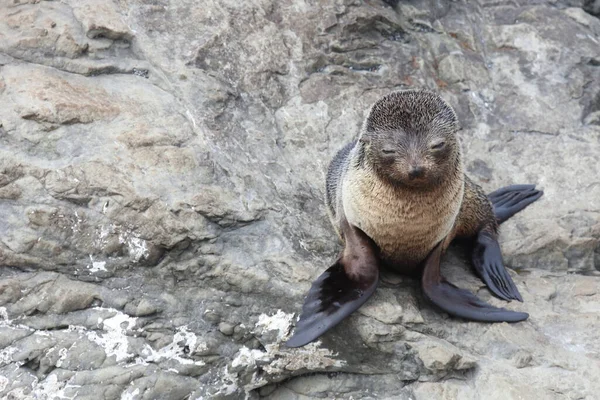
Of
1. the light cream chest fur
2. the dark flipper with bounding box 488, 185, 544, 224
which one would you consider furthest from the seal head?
the dark flipper with bounding box 488, 185, 544, 224

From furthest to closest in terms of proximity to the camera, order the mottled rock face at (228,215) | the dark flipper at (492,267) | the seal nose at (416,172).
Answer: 1. the dark flipper at (492,267)
2. the seal nose at (416,172)
3. the mottled rock face at (228,215)

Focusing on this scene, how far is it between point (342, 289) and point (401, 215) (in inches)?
24.6

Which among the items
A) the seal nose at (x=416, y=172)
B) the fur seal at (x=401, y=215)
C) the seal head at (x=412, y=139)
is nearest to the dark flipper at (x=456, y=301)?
the fur seal at (x=401, y=215)

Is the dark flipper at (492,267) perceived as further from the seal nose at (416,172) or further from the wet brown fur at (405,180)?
the seal nose at (416,172)

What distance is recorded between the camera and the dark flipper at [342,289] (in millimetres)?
4410

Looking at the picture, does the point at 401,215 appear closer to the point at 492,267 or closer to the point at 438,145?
the point at 438,145

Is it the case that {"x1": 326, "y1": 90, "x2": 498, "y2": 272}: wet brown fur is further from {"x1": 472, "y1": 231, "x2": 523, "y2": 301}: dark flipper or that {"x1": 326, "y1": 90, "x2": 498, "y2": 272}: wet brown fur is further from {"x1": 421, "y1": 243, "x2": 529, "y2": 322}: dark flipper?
{"x1": 472, "y1": 231, "x2": 523, "y2": 301}: dark flipper

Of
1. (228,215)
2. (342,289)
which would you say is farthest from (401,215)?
(228,215)

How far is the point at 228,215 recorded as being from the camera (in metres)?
4.88

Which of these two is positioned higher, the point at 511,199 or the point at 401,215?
the point at 401,215

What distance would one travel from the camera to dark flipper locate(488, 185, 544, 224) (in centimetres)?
581

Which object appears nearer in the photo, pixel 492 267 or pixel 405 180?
pixel 405 180

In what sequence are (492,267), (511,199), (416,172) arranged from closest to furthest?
(416,172), (492,267), (511,199)

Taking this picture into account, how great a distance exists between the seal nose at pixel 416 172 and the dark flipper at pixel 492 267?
1.03m
